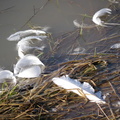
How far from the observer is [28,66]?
199 cm

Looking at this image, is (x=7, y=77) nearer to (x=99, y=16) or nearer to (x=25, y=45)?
(x=25, y=45)

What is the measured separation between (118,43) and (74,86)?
721 mm

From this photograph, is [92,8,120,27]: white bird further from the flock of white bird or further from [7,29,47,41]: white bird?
[7,29,47,41]: white bird

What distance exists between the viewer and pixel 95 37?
2.24 metres

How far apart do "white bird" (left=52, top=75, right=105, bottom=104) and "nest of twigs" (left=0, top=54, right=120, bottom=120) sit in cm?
4

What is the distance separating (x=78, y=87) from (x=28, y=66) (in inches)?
22.2

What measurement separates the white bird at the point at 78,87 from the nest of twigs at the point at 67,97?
4cm

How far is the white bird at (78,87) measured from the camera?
1.60m

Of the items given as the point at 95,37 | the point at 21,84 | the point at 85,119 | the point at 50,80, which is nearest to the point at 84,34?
the point at 95,37

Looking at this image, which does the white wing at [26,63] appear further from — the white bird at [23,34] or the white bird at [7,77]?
the white bird at [23,34]

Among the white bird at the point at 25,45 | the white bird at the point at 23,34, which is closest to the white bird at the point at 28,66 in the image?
the white bird at the point at 25,45

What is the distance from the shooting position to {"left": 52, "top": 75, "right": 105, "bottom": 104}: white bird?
5.26 feet

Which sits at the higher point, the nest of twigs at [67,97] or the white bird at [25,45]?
the white bird at [25,45]

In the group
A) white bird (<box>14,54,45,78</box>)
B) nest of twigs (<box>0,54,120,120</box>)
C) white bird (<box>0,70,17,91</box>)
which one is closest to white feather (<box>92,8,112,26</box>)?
nest of twigs (<box>0,54,120,120</box>)
